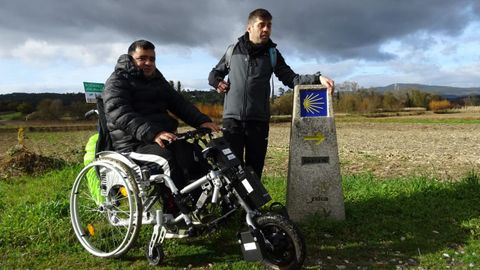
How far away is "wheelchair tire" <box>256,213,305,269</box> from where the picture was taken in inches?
155

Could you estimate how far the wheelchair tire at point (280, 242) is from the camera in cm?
394

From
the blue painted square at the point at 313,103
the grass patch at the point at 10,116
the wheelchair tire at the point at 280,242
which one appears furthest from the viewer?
the grass patch at the point at 10,116

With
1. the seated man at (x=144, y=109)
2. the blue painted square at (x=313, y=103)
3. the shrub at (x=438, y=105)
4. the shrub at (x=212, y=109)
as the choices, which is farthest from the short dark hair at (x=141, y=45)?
the shrub at (x=438, y=105)

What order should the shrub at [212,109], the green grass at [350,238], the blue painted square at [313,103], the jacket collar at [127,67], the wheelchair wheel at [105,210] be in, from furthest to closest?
the shrub at [212,109]
the blue painted square at [313,103]
the jacket collar at [127,67]
the green grass at [350,238]
the wheelchair wheel at [105,210]

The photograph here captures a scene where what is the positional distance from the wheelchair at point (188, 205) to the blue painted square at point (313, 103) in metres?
1.54

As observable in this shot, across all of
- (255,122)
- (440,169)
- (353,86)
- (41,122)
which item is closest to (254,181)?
(255,122)

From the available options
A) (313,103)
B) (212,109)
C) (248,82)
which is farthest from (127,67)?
(212,109)

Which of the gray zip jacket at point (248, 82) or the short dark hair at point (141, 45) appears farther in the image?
the gray zip jacket at point (248, 82)

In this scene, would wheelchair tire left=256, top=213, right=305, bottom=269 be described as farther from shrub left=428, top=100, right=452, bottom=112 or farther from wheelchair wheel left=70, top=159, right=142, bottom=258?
shrub left=428, top=100, right=452, bottom=112

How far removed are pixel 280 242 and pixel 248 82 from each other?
221 cm

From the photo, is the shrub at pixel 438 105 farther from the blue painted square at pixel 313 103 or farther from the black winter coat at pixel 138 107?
the black winter coat at pixel 138 107

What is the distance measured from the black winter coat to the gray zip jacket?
0.45 m

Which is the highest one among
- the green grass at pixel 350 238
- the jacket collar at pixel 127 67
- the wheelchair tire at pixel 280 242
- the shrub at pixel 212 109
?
the jacket collar at pixel 127 67

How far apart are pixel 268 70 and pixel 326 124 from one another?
3.33 feet
